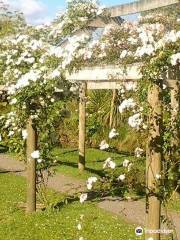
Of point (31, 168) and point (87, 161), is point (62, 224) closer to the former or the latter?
point (31, 168)

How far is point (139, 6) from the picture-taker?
30.4 ft

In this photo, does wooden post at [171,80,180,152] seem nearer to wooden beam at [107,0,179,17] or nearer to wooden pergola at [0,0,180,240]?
wooden pergola at [0,0,180,240]

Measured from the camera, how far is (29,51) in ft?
27.3

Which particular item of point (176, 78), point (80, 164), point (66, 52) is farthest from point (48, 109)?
point (80, 164)

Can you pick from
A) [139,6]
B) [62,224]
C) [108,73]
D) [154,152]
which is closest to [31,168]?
[62,224]

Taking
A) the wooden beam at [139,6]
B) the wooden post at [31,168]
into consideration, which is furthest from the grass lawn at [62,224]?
the wooden beam at [139,6]

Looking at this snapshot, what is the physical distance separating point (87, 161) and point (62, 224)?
6.78 metres

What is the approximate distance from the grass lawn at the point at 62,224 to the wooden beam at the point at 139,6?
3459 mm

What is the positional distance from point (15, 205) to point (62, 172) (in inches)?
140

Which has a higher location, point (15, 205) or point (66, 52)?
point (66, 52)

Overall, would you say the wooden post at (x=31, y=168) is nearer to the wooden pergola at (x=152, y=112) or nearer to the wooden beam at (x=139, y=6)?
the wooden pergola at (x=152, y=112)

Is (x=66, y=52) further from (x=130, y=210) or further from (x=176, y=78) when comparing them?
(x=130, y=210)

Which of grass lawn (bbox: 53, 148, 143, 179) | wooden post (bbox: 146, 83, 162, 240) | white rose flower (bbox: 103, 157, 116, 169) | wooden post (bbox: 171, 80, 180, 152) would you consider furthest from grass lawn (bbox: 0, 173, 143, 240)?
grass lawn (bbox: 53, 148, 143, 179)

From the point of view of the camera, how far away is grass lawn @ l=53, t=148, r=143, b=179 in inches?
476
